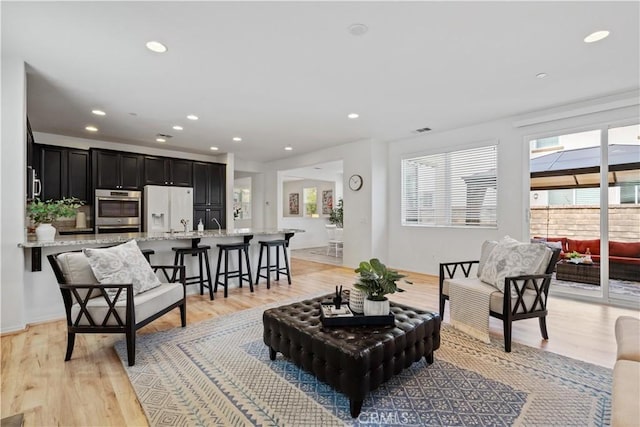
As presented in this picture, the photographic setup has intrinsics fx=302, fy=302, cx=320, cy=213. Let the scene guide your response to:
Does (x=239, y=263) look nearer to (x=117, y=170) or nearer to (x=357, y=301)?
(x=357, y=301)

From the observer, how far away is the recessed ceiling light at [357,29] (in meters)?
2.31

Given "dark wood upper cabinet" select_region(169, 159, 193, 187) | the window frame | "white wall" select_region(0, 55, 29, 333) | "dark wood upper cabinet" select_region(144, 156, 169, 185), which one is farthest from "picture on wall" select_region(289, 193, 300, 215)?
"white wall" select_region(0, 55, 29, 333)

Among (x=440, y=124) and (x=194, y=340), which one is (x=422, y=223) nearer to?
(x=440, y=124)

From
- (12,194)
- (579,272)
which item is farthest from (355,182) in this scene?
(12,194)

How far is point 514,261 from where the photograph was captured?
2791mm

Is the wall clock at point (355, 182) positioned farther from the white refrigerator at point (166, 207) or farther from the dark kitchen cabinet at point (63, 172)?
the dark kitchen cabinet at point (63, 172)

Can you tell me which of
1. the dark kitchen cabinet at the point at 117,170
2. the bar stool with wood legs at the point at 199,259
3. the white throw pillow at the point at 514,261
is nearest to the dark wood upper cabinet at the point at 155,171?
the dark kitchen cabinet at the point at 117,170

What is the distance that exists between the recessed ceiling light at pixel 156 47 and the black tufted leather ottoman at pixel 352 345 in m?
2.41

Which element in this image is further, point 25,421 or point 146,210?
point 146,210

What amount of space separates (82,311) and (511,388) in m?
3.12

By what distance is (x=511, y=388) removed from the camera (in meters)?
1.98

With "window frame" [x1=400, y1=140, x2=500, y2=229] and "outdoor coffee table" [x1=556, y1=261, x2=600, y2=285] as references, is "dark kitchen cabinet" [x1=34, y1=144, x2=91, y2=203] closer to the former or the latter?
"window frame" [x1=400, y1=140, x2=500, y2=229]

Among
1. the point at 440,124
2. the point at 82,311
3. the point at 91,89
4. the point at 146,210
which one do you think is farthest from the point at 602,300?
the point at 146,210

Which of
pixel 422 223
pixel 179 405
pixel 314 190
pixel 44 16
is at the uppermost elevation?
pixel 44 16
